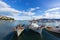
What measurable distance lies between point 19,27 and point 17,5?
3.57 feet

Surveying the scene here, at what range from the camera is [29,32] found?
515 cm

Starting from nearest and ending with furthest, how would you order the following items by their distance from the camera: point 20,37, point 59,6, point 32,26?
point 59,6 → point 20,37 → point 32,26

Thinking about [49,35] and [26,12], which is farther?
[49,35]

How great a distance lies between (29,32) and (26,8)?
1.17 meters

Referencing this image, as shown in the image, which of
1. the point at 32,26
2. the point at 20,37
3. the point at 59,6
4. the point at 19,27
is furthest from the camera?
the point at 32,26

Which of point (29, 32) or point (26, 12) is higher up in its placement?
point (26, 12)

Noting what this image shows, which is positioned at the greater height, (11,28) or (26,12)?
(26,12)

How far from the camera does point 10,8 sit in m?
4.47

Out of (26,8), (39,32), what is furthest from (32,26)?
(26,8)

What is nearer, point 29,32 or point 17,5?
point 17,5

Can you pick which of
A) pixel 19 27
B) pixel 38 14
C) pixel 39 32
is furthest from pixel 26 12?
pixel 39 32

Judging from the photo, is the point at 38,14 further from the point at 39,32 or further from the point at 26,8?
the point at 39,32

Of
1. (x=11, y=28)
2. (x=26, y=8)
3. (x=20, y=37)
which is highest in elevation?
(x=26, y=8)

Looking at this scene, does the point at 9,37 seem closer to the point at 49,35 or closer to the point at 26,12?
the point at 26,12
